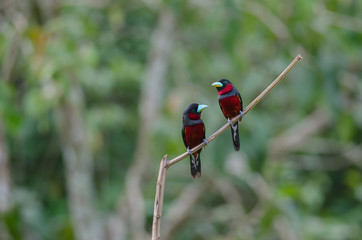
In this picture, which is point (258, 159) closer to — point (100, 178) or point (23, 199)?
point (23, 199)

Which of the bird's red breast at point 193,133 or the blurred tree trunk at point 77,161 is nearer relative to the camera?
the bird's red breast at point 193,133

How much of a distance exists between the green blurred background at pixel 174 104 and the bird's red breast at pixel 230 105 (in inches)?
109

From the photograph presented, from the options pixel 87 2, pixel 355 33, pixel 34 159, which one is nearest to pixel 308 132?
pixel 355 33

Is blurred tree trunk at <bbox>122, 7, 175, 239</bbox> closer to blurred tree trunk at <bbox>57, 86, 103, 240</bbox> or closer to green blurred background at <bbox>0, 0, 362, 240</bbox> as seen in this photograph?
green blurred background at <bbox>0, 0, 362, 240</bbox>

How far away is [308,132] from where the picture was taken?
635 centimetres

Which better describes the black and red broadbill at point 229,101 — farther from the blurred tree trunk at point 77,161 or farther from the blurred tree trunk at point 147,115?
the blurred tree trunk at point 147,115

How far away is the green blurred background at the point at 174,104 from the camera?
15.9 feet

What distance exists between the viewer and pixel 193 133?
5.45ft

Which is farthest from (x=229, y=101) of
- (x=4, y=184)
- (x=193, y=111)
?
(x=4, y=184)

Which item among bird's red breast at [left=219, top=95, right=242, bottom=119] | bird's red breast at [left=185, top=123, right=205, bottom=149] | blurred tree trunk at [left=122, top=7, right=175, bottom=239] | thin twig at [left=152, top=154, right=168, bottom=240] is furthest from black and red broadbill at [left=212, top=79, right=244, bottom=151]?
blurred tree trunk at [left=122, top=7, right=175, bottom=239]

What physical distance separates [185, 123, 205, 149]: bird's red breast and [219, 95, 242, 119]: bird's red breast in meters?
0.10

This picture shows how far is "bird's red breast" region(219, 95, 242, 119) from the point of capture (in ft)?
5.15

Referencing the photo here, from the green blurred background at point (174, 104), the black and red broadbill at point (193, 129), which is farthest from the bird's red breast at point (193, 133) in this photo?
the green blurred background at point (174, 104)

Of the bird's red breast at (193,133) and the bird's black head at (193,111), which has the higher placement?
the bird's black head at (193,111)
